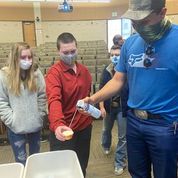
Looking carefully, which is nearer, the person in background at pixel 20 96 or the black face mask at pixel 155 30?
the black face mask at pixel 155 30

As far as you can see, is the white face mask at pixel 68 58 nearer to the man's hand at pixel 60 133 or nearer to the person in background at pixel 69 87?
the person in background at pixel 69 87

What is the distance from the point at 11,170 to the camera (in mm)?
1246

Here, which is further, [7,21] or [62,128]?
[7,21]

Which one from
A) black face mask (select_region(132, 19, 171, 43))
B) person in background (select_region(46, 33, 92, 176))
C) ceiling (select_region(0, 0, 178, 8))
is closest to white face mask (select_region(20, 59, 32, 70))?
person in background (select_region(46, 33, 92, 176))

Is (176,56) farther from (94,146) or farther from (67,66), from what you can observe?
(94,146)

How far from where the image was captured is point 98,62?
5.79 m

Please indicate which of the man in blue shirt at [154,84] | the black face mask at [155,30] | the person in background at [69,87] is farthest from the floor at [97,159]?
the black face mask at [155,30]

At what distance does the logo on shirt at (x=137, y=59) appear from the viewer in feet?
4.51

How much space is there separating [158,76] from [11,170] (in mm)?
864

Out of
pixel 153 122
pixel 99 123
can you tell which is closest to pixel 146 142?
pixel 153 122

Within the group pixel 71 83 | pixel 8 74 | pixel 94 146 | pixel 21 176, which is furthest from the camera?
pixel 94 146

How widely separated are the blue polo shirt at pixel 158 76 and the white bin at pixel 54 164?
1.51ft

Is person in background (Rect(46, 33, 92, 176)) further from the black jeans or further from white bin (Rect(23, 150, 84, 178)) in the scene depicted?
white bin (Rect(23, 150, 84, 178))

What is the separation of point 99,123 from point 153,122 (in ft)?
8.85
